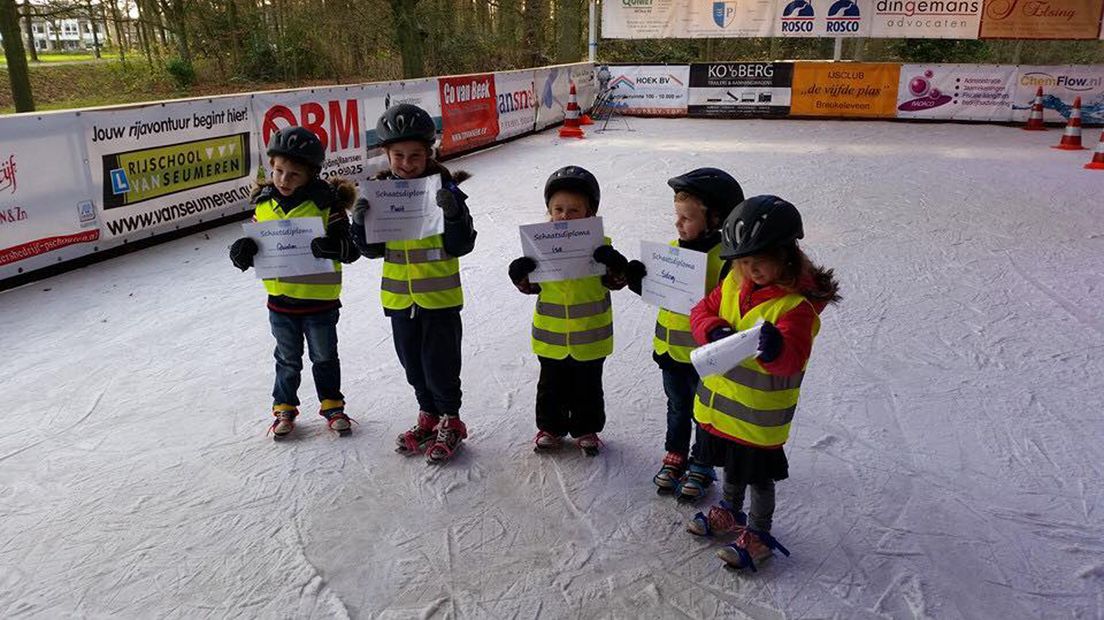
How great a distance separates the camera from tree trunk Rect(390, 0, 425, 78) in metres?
18.0

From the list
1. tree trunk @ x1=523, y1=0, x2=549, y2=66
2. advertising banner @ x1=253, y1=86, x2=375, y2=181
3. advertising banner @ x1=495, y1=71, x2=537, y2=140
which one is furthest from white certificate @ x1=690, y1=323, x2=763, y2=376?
tree trunk @ x1=523, y1=0, x2=549, y2=66

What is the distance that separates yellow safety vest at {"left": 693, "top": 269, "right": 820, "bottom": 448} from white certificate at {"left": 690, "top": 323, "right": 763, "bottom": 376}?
0.41 feet

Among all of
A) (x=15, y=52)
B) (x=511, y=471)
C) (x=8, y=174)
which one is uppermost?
(x=15, y=52)

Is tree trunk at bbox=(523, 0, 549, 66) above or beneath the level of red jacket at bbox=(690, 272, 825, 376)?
above

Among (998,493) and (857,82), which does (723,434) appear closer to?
(998,493)

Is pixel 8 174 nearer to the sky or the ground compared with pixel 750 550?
nearer to the sky

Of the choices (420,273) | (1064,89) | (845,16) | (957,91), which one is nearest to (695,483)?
(420,273)

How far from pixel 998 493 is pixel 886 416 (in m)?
0.74

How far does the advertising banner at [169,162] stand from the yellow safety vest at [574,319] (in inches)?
198

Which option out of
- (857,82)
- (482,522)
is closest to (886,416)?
(482,522)

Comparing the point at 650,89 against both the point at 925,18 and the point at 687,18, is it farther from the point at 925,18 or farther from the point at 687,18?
the point at 925,18

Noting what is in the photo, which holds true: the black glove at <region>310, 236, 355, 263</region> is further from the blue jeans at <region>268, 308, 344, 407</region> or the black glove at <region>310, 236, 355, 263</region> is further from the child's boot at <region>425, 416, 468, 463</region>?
the child's boot at <region>425, 416, 468, 463</region>

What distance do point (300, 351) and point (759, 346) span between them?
2.18 metres

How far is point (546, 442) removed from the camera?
3496 millimetres
